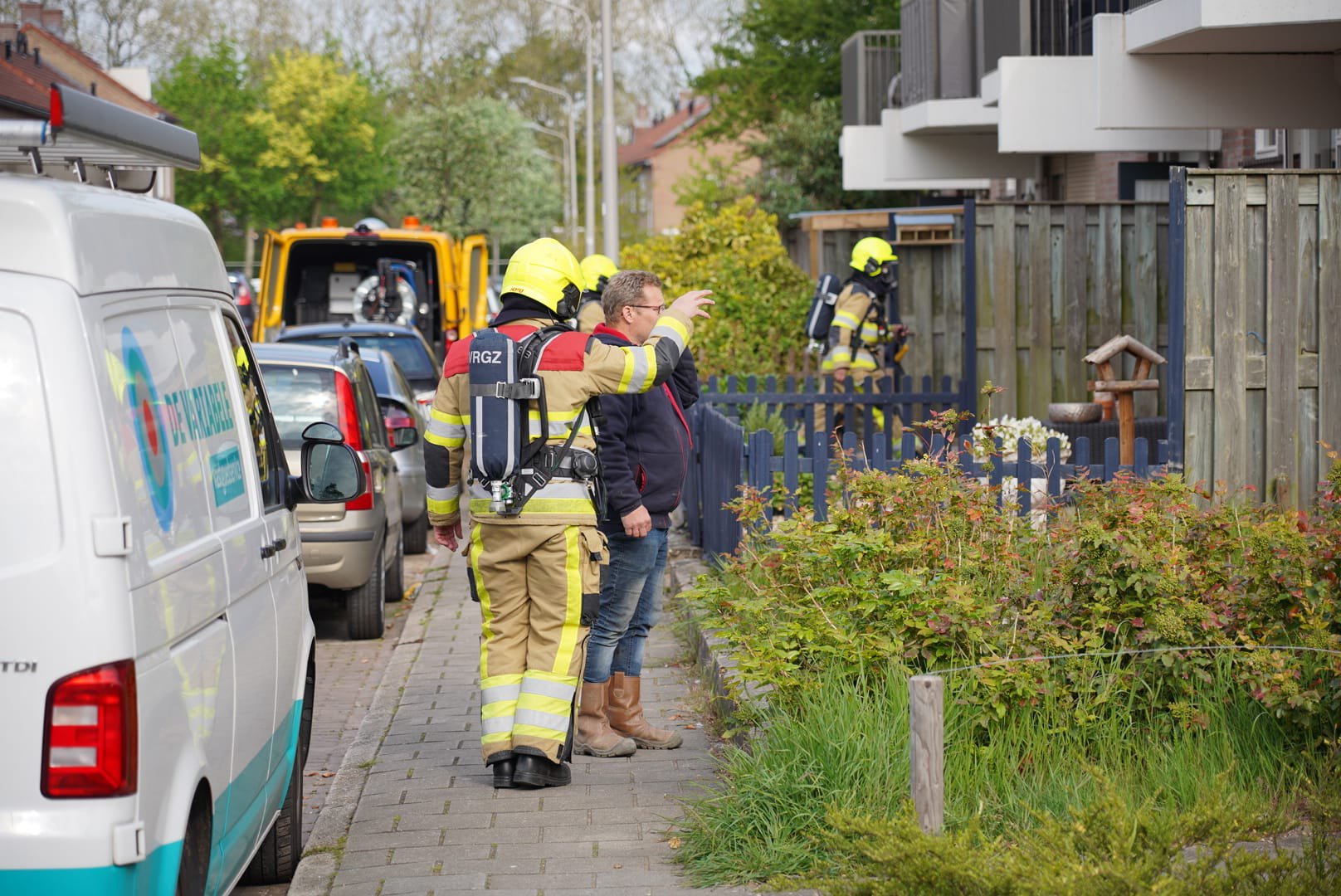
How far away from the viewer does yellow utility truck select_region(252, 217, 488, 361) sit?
63.3 feet

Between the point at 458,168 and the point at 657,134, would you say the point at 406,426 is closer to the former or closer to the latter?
the point at 458,168

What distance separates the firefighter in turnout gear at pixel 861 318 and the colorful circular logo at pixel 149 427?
10134 mm

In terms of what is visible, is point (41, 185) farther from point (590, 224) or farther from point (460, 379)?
point (590, 224)

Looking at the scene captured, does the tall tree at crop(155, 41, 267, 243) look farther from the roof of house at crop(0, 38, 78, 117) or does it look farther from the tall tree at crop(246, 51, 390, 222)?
the roof of house at crop(0, 38, 78, 117)

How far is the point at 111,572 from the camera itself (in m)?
2.99

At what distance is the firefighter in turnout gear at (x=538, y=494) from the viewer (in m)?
5.39

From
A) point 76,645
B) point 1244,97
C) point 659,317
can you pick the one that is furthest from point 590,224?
point 76,645

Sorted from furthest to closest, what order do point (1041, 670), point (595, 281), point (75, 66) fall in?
point (75, 66)
point (595, 281)
point (1041, 670)

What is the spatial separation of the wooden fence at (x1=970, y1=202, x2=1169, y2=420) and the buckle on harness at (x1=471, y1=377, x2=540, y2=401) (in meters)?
7.56

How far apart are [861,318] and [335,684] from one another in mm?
6759

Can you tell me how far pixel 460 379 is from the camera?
555 cm

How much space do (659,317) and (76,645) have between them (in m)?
3.04

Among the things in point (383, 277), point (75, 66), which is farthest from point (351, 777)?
point (75, 66)

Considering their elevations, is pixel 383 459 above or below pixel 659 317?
below
